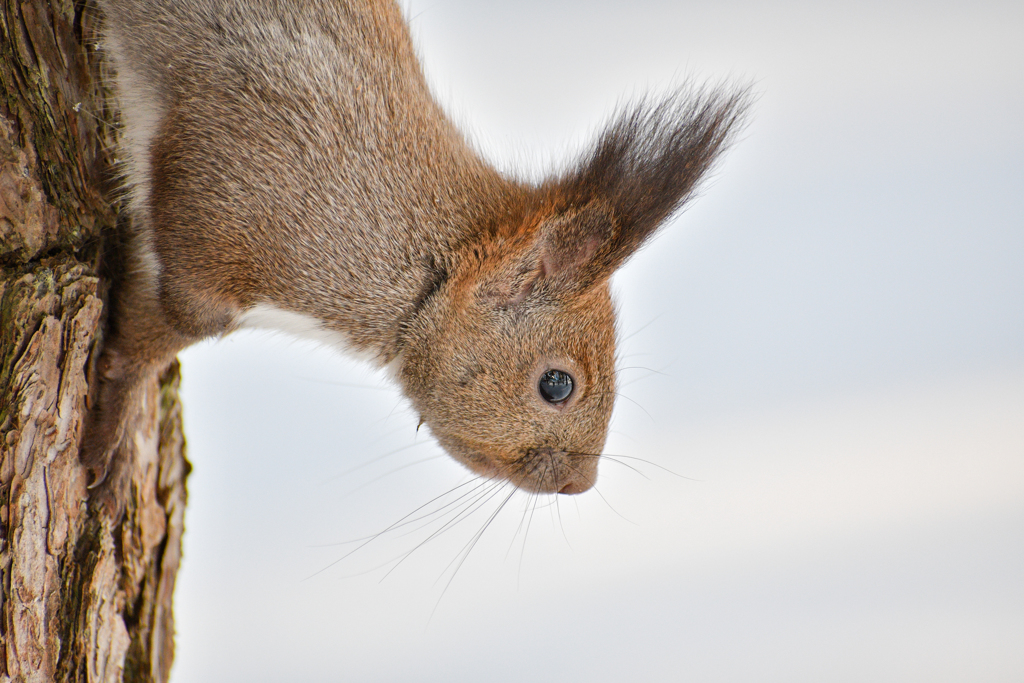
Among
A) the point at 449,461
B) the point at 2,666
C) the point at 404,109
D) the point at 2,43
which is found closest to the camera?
the point at 2,666

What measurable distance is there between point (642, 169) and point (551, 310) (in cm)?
49

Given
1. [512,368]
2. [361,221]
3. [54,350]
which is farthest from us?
[512,368]

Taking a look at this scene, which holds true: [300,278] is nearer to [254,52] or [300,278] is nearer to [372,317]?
[372,317]

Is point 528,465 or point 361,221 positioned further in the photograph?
point 528,465

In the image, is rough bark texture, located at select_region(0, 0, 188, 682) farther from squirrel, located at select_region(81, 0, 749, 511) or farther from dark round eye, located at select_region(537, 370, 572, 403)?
dark round eye, located at select_region(537, 370, 572, 403)

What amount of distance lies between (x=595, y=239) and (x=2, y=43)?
5.10 ft

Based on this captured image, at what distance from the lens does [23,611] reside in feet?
6.96

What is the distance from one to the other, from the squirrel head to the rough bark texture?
2.86 feet

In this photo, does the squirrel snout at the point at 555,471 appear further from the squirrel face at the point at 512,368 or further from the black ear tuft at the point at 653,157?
the black ear tuft at the point at 653,157

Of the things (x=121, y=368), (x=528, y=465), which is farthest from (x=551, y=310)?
(x=121, y=368)

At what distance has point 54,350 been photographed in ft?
7.30

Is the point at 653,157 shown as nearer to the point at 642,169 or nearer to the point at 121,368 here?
the point at 642,169

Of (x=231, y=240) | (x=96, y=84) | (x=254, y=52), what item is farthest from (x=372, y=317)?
(x=96, y=84)

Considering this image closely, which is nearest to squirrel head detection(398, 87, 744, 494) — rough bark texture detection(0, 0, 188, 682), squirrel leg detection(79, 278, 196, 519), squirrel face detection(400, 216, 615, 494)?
squirrel face detection(400, 216, 615, 494)
